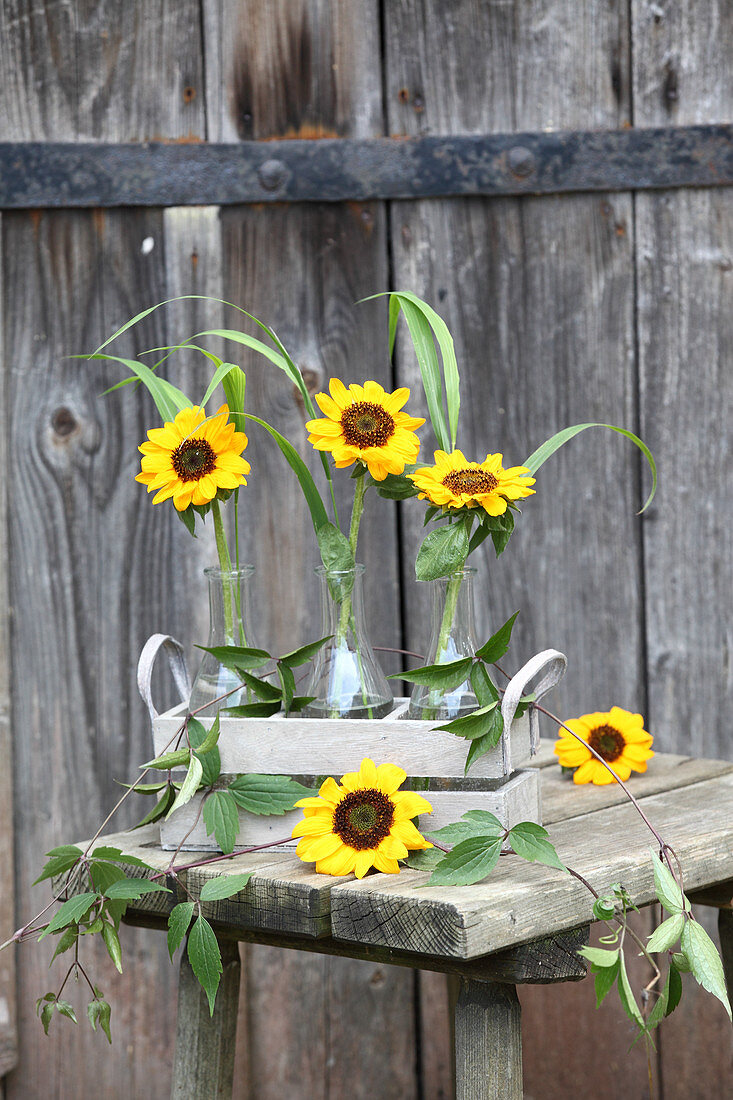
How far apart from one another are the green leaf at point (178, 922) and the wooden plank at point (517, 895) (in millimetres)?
98

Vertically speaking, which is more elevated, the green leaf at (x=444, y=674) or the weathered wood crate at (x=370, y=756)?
the green leaf at (x=444, y=674)

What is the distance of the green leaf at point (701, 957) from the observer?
640 mm

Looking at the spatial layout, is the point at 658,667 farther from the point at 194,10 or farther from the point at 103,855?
the point at 194,10

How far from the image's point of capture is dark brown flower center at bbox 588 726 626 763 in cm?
103

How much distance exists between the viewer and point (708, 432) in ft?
4.25

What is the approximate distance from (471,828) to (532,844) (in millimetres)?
44

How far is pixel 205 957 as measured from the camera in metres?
0.71

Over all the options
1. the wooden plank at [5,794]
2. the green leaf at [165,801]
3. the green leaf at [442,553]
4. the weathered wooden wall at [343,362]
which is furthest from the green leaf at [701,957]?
the wooden plank at [5,794]

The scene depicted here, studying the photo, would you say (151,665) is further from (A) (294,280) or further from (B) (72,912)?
(A) (294,280)

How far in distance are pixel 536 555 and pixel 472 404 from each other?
198 mm

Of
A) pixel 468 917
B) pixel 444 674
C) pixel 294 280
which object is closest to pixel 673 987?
pixel 468 917

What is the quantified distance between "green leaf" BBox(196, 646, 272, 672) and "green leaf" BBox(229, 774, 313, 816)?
8 cm

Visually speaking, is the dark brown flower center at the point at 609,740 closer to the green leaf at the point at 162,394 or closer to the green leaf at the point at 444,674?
the green leaf at the point at 444,674

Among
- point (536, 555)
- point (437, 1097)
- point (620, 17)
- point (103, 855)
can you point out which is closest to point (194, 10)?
point (620, 17)
